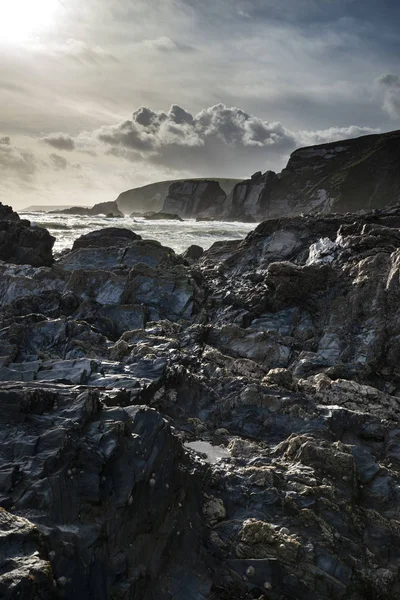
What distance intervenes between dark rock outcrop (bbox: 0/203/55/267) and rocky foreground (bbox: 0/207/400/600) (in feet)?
42.8

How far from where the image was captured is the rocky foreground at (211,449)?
666cm

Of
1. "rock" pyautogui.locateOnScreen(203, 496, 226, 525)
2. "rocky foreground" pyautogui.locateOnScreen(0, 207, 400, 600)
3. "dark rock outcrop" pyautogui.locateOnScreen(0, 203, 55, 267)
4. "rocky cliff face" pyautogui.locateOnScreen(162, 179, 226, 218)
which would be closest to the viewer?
"rocky foreground" pyautogui.locateOnScreen(0, 207, 400, 600)

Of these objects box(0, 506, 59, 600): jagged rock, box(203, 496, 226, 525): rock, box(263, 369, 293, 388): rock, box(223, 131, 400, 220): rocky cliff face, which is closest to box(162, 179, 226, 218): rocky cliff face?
box(223, 131, 400, 220): rocky cliff face

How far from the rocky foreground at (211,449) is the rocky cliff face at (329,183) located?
11597 centimetres

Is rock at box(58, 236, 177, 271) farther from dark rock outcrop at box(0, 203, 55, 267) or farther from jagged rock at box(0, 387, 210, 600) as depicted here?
jagged rock at box(0, 387, 210, 600)

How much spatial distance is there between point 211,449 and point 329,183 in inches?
5643

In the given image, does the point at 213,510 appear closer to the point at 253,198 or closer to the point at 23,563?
the point at 23,563

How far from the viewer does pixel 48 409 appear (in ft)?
27.2

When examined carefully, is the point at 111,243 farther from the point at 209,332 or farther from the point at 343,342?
the point at 343,342

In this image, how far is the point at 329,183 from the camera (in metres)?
143

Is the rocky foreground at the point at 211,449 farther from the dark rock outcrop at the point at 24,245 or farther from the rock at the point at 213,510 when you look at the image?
the dark rock outcrop at the point at 24,245

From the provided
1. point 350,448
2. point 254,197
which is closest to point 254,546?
point 350,448

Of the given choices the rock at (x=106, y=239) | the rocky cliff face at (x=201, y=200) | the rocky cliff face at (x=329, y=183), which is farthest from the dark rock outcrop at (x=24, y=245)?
the rocky cliff face at (x=201, y=200)

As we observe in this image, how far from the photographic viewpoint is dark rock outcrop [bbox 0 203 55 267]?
33.0m
